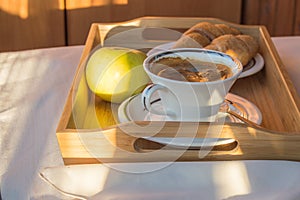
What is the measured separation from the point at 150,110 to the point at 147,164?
92 millimetres

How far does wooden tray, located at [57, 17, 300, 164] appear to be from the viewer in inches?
24.0

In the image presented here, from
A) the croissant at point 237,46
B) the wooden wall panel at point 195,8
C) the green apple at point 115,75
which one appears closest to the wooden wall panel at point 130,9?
the wooden wall panel at point 195,8

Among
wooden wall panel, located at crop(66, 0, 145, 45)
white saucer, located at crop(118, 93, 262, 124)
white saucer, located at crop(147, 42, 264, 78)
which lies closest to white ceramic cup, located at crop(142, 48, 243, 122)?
white saucer, located at crop(118, 93, 262, 124)

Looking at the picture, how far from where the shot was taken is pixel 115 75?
0.80 meters

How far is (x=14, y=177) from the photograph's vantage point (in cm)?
62

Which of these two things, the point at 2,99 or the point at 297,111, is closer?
the point at 297,111

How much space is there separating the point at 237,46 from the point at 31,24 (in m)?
1.08

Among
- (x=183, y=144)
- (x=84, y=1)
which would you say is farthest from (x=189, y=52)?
(x=84, y=1)

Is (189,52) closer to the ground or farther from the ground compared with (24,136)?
farther from the ground

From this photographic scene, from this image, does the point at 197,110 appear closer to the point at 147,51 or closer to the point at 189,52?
the point at 189,52

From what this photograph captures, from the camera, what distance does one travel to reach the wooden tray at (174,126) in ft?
2.00

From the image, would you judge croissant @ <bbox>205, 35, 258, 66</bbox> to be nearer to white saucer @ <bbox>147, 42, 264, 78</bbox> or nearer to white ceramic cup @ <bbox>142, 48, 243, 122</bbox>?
white saucer @ <bbox>147, 42, 264, 78</bbox>

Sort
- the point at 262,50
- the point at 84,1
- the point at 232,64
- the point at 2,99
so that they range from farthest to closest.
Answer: the point at 84,1 < the point at 262,50 < the point at 2,99 < the point at 232,64

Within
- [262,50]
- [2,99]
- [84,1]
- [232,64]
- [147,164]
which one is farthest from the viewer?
[84,1]
